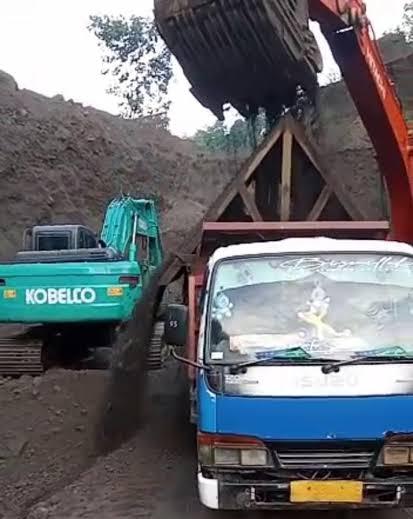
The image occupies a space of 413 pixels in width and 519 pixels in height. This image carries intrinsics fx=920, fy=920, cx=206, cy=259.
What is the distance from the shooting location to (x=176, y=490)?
22.4 ft

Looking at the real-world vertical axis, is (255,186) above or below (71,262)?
above

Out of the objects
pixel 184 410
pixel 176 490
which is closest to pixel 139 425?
pixel 184 410

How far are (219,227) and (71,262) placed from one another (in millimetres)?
4257

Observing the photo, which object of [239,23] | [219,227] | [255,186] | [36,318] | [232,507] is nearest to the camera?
[232,507]

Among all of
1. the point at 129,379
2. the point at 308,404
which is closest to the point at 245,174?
the point at 129,379

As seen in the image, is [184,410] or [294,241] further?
[184,410]

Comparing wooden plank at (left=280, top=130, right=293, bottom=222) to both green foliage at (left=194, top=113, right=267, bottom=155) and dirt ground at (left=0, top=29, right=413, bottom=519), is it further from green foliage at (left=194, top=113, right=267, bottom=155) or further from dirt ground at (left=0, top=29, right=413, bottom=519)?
dirt ground at (left=0, top=29, right=413, bottom=519)

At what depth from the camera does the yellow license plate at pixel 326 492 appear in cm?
525

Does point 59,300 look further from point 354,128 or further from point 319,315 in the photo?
point 354,128

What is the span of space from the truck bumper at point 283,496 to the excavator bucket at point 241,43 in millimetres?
4940

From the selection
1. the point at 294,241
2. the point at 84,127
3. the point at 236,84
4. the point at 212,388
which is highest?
the point at 84,127

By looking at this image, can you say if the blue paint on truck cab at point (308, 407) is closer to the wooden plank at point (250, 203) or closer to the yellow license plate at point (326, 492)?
the yellow license plate at point (326, 492)

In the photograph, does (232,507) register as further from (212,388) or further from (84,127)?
(84,127)

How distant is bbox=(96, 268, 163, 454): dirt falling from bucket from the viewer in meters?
8.99
